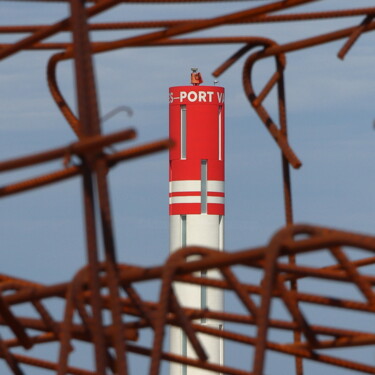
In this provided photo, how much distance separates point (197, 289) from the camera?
3450 cm

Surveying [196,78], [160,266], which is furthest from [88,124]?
[196,78]

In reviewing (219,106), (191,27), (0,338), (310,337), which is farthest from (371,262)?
(219,106)

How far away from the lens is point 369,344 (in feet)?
24.3

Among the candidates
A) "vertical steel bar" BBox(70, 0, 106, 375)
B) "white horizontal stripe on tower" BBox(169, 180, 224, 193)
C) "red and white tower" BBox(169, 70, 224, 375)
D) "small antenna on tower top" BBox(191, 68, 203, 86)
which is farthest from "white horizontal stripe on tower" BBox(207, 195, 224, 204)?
"vertical steel bar" BBox(70, 0, 106, 375)

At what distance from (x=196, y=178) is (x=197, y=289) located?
3.26 metres

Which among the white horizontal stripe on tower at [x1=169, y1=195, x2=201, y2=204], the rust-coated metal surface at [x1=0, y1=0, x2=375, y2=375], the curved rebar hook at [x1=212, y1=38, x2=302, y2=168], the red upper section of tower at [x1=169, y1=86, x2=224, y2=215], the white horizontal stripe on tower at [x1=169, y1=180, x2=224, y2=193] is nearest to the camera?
the rust-coated metal surface at [x1=0, y1=0, x2=375, y2=375]

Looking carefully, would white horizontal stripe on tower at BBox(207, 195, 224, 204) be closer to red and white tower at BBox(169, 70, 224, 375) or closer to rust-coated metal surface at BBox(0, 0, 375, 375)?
red and white tower at BBox(169, 70, 224, 375)

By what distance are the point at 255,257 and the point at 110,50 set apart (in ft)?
10.4

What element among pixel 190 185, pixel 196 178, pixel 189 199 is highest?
pixel 196 178

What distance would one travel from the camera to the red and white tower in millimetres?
32594

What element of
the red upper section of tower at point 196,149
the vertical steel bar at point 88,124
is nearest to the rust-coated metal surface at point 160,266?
the vertical steel bar at point 88,124

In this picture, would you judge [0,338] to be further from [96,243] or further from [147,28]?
[147,28]

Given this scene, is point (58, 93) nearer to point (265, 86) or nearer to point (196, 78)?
point (265, 86)

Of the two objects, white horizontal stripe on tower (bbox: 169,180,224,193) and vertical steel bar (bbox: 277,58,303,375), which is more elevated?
vertical steel bar (bbox: 277,58,303,375)
